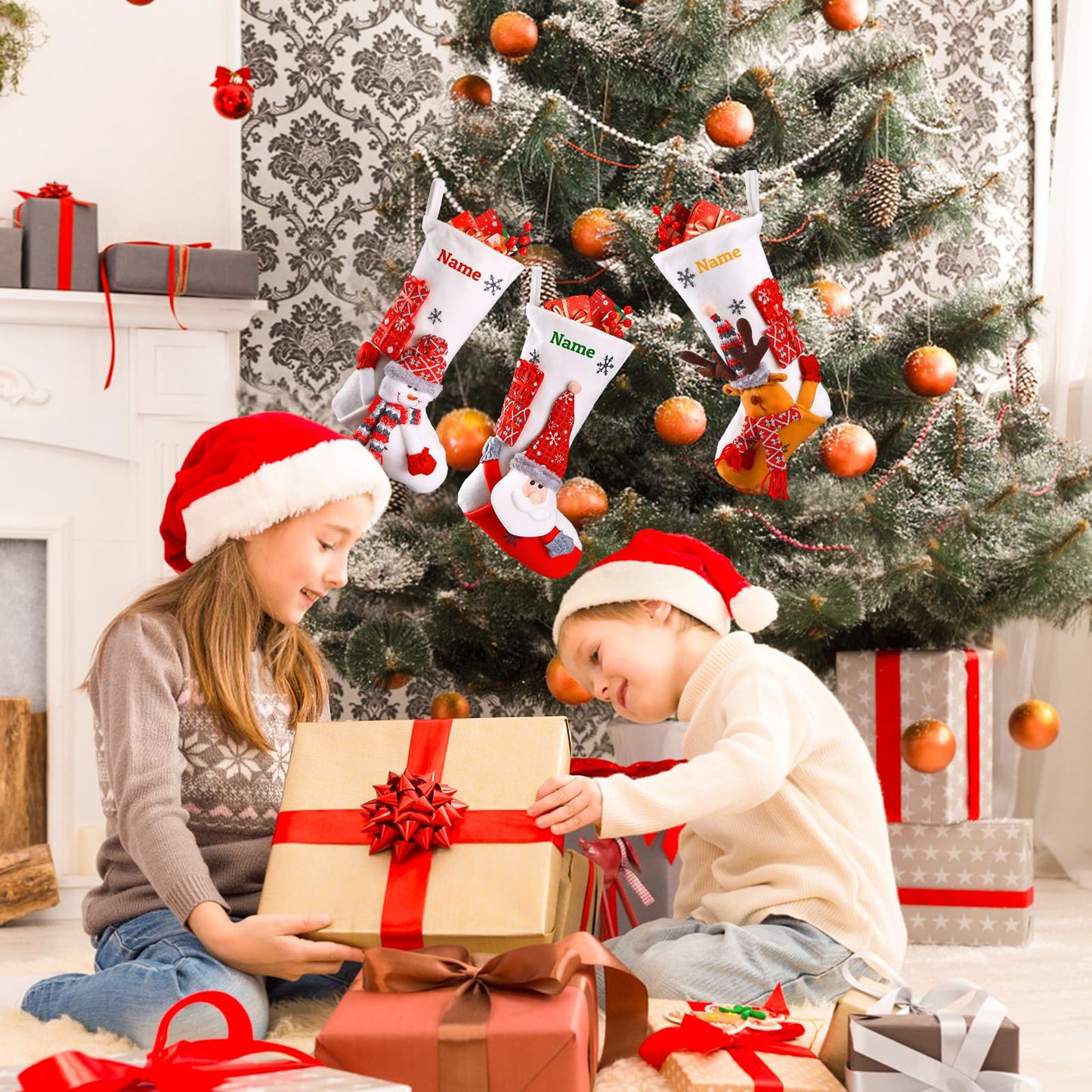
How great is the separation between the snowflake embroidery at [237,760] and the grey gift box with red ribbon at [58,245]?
1.68 meters

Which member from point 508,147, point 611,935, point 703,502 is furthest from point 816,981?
A: point 508,147

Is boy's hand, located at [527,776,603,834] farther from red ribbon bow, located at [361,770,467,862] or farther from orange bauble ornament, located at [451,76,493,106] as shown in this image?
orange bauble ornament, located at [451,76,493,106]

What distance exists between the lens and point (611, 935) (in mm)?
1841

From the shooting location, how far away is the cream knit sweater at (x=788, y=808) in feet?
4.80

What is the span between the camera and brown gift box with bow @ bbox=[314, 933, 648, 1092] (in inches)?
41.2

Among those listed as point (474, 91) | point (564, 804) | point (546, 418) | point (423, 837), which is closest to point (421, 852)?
point (423, 837)

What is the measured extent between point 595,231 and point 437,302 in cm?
32

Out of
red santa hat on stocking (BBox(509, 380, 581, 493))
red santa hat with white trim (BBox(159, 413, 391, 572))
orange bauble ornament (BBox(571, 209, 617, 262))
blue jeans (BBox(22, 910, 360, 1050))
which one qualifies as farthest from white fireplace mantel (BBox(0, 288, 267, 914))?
blue jeans (BBox(22, 910, 360, 1050))

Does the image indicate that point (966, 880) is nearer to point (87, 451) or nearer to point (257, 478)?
point (257, 478)

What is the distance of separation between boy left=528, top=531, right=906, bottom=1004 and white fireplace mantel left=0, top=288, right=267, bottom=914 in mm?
1609

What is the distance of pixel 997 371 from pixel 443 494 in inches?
68.6

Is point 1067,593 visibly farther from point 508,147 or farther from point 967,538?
point 508,147

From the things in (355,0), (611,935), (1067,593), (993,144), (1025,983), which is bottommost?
(1025,983)

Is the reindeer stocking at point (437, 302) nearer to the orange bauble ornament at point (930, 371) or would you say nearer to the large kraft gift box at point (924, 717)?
the orange bauble ornament at point (930, 371)
